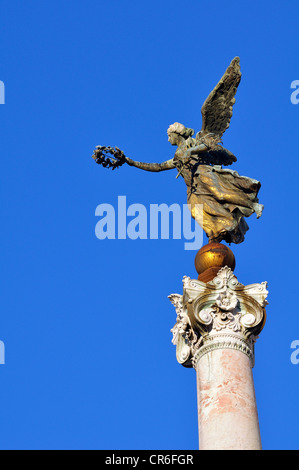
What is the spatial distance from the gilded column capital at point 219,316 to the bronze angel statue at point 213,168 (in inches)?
93.1

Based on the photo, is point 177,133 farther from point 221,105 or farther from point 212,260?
point 212,260

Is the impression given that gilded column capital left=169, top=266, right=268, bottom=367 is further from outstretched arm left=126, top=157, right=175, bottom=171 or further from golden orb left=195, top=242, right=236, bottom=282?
outstretched arm left=126, top=157, right=175, bottom=171

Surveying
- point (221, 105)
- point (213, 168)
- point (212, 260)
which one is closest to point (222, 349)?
point (212, 260)

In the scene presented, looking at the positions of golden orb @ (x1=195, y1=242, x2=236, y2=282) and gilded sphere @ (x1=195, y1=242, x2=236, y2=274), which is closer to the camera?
golden orb @ (x1=195, y1=242, x2=236, y2=282)

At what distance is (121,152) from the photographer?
950 inches

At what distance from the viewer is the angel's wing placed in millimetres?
24438

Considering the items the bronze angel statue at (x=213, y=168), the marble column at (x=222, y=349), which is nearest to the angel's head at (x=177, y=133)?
the bronze angel statue at (x=213, y=168)

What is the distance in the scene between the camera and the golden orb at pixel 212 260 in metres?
21.2

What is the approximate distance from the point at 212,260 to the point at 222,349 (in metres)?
2.50

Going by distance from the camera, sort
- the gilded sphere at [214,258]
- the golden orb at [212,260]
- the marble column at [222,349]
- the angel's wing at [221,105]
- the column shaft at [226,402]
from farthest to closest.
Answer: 1. the angel's wing at [221,105]
2. the gilded sphere at [214,258]
3. the golden orb at [212,260]
4. the marble column at [222,349]
5. the column shaft at [226,402]

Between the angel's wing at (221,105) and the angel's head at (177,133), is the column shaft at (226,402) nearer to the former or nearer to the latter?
the angel's head at (177,133)

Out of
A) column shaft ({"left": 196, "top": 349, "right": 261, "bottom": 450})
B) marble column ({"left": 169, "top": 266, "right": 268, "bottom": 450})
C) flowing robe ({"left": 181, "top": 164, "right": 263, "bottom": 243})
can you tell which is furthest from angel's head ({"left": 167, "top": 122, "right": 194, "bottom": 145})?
column shaft ({"left": 196, "top": 349, "right": 261, "bottom": 450})

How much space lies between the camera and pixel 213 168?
23641 millimetres

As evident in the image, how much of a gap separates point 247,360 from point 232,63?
800cm
